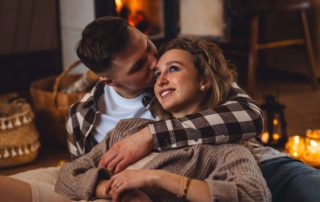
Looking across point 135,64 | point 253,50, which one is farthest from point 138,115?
point 253,50

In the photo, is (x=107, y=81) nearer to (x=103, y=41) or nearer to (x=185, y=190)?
(x=103, y=41)

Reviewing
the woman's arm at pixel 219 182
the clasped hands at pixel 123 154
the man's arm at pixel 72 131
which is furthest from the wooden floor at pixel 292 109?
the woman's arm at pixel 219 182

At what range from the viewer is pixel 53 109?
2.77m

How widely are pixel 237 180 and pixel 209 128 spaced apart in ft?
0.59

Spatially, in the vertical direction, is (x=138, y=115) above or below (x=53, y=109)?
above

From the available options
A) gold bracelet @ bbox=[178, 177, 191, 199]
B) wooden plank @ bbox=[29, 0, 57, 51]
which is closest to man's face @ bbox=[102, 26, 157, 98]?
gold bracelet @ bbox=[178, 177, 191, 199]

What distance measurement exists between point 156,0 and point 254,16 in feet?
2.07

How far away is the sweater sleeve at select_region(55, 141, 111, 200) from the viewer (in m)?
1.40

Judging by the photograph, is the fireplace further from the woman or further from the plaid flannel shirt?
the plaid flannel shirt

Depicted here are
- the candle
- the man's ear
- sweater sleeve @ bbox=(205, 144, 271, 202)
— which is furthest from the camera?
the candle

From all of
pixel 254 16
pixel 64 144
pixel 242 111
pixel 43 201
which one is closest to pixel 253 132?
pixel 242 111

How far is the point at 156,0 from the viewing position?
368 centimetres

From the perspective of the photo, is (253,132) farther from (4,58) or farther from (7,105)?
(4,58)

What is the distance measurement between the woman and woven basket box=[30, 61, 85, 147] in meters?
1.22
